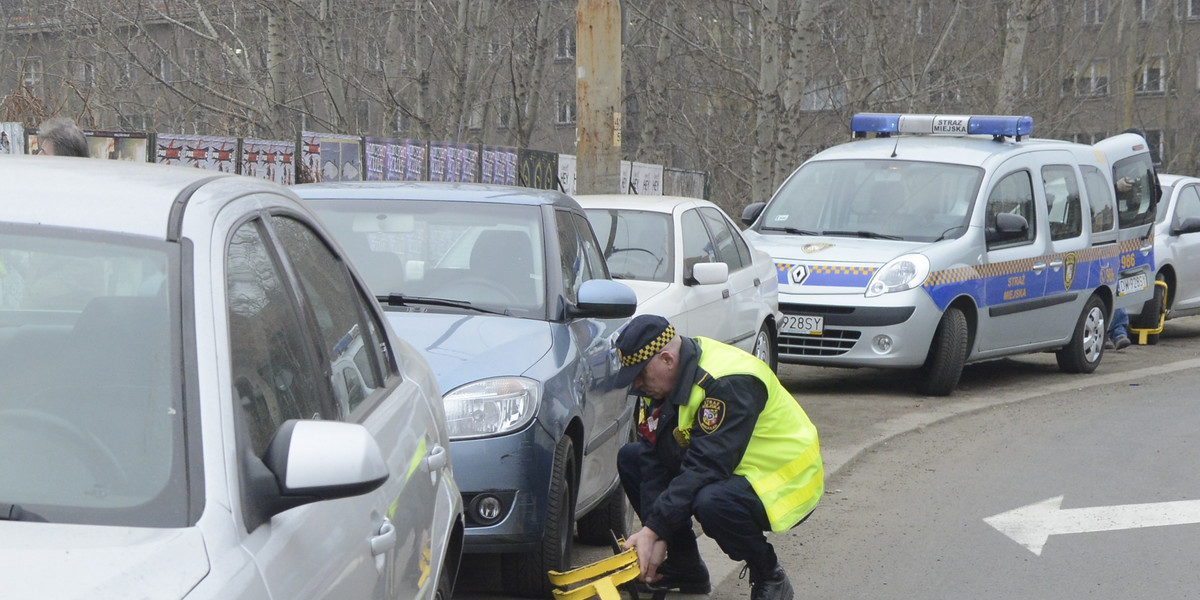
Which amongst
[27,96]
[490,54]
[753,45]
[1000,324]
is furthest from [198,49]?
[1000,324]

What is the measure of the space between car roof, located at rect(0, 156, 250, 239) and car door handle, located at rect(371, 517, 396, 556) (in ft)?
2.28

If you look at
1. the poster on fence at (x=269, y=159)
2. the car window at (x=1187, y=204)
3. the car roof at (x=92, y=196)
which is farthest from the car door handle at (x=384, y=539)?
the car window at (x=1187, y=204)

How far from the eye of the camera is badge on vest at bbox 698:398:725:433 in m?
4.65

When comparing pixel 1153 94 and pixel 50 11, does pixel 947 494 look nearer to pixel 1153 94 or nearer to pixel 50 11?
pixel 50 11

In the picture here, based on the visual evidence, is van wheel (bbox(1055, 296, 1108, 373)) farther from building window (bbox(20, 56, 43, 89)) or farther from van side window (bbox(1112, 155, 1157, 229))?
building window (bbox(20, 56, 43, 89))

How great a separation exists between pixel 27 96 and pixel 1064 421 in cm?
886

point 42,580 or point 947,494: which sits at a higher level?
point 42,580

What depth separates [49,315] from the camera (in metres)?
2.36

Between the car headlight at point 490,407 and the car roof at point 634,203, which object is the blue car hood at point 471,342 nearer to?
the car headlight at point 490,407

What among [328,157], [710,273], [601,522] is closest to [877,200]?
[710,273]

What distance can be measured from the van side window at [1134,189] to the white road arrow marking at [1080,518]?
6957mm

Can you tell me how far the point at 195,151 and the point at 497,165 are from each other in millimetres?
4993

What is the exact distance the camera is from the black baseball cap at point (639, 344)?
4617mm

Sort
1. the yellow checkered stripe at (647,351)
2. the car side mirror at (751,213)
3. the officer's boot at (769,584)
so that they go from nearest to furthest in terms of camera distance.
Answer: the yellow checkered stripe at (647,351) < the officer's boot at (769,584) < the car side mirror at (751,213)
